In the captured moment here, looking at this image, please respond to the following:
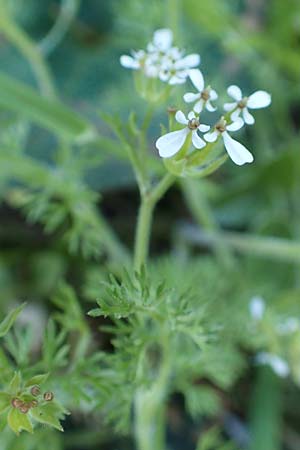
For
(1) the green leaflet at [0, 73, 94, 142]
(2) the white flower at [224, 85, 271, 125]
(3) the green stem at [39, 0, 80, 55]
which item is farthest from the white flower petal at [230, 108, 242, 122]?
(3) the green stem at [39, 0, 80, 55]

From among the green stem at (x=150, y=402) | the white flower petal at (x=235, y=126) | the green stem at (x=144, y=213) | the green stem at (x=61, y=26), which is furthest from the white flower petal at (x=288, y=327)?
the green stem at (x=61, y=26)

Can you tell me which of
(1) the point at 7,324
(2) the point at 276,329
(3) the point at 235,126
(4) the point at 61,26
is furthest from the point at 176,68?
(4) the point at 61,26

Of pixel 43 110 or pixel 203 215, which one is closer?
pixel 43 110

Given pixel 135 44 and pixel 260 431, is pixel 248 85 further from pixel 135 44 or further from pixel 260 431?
pixel 260 431

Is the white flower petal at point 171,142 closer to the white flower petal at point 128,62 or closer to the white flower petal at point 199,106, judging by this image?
the white flower petal at point 199,106

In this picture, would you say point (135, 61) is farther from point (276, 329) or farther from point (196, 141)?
point (276, 329)

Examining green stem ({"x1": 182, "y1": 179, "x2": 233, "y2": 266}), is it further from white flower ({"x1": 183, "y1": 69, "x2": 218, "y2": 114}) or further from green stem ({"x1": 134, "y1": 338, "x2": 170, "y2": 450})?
white flower ({"x1": 183, "y1": 69, "x2": 218, "y2": 114})

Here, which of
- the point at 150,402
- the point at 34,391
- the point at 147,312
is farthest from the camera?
the point at 150,402
